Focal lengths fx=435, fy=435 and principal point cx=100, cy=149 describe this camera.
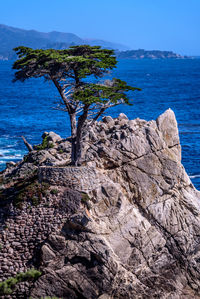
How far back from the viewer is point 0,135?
60125 mm

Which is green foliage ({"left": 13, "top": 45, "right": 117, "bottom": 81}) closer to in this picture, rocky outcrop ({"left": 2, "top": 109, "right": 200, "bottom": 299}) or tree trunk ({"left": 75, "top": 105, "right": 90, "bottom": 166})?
tree trunk ({"left": 75, "top": 105, "right": 90, "bottom": 166})

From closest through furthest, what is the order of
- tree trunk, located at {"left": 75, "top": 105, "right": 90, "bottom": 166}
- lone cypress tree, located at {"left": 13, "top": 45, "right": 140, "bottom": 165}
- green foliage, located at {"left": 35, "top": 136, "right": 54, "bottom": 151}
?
lone cypress tree, located at {"left": 13, "top": 45, "right": 140, "bottom": 165}, tree trunk, located at {"left": 75, "top": 105, "right": 90, "bottom": 166}, green foliage, located at {"left": 35, "top": 136, "right": 54, "bottom": 151}

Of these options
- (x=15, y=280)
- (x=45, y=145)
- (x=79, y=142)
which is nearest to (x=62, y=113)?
(x=45, y=145)

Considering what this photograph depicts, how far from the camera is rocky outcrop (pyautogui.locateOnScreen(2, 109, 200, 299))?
2277 centimetres

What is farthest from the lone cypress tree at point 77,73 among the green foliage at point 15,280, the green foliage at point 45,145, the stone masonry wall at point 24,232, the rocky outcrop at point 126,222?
the green foliage at point 15,280

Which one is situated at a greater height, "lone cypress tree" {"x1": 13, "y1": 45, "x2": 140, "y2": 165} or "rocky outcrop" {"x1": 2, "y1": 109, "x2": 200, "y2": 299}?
"lone cypress tree" {"x1": 13, "y1": 45, "x2": 140, "y2": 165}

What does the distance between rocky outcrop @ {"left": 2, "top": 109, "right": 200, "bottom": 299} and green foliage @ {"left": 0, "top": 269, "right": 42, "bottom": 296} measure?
389 millimetres

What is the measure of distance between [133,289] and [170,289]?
7.85ft

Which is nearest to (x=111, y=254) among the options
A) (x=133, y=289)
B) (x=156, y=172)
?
(x=133, y=289)

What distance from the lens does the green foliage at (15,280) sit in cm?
2186

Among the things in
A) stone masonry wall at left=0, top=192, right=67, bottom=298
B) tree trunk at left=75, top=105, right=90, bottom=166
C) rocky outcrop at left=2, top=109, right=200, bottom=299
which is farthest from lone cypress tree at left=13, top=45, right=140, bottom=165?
stone masonry wall at left=0, top=192, right=67, bottom=298

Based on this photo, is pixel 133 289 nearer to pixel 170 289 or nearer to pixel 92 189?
pixel 170 289

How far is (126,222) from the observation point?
2428 centimetres

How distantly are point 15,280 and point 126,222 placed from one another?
22.0 feet
